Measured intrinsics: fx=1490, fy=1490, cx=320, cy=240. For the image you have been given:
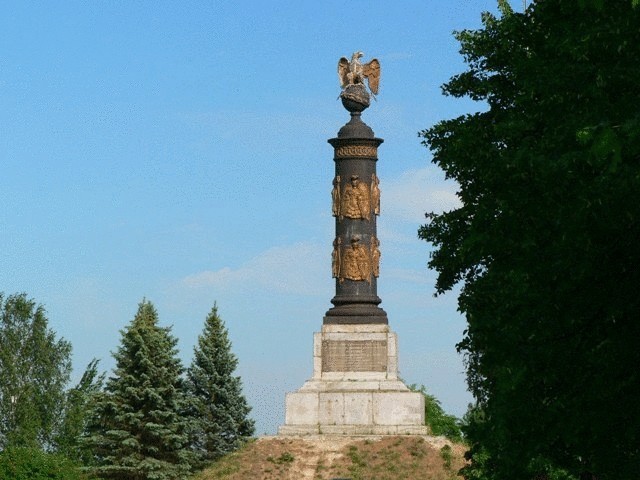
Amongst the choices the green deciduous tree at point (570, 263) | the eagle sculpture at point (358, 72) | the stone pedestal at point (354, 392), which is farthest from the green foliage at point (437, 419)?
the green deciduous tree at point (570, 263)

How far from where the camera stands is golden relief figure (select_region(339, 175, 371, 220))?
156 ft

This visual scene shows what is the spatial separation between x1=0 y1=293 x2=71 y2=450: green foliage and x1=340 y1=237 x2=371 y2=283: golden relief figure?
15475 mm

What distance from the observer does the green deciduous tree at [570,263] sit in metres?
15.8

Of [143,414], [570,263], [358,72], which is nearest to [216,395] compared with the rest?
[143,414]

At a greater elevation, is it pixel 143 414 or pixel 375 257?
pixel 375 257

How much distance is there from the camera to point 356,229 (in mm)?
47594

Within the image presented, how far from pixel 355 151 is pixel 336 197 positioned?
62.7 inches

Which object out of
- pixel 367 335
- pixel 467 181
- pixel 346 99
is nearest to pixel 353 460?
pixel 367 335

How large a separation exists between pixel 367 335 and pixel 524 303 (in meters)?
29.2

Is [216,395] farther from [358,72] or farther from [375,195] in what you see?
[358,72]

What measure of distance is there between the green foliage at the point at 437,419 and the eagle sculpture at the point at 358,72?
419 inches

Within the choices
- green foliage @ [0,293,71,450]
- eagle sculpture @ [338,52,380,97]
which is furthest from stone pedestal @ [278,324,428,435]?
green foliage @ [0,293,71,450]

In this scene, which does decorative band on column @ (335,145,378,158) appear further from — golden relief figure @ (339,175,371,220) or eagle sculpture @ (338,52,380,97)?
eagle sculpture @ (338,52,380,97)

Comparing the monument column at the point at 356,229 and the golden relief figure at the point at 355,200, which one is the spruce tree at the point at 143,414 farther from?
the golden relief figure at the point at 355,200
